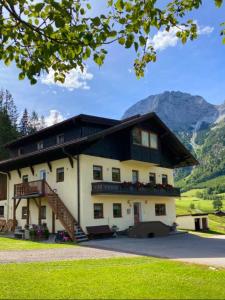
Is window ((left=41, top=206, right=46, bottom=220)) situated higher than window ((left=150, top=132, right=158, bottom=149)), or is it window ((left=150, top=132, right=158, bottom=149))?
window ((left=150, top=132, right=158, bottom=149))

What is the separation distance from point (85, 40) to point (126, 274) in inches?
284

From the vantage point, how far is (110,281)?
982cm

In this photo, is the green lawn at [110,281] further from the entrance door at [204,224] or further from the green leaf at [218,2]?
the entrance door at [204,224]

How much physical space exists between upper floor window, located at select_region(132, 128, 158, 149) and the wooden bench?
708cm

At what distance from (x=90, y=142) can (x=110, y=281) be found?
688 inches

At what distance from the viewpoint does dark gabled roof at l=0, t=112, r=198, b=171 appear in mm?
25391

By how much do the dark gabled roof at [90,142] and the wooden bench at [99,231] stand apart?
5.56 m

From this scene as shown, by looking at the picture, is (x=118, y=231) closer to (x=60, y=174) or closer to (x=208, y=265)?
(x=60, y=174)

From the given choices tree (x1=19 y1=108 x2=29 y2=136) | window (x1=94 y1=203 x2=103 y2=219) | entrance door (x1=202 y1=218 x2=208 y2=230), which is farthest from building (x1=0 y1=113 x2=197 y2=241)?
tree (x1=19 y1=108 x2=29 y2=136)

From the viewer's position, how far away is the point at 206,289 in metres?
9.05

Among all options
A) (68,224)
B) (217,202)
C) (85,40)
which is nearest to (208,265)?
(85,40)

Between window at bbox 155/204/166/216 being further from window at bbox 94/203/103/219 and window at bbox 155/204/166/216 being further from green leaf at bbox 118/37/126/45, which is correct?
green leaf at bbox 118/37/126/45

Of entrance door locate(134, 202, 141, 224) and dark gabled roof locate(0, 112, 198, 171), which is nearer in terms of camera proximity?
dark gabled roof locate(0, 112, 198, 171)

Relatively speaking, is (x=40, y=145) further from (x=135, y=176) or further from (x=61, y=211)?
(x=61, y=211)
